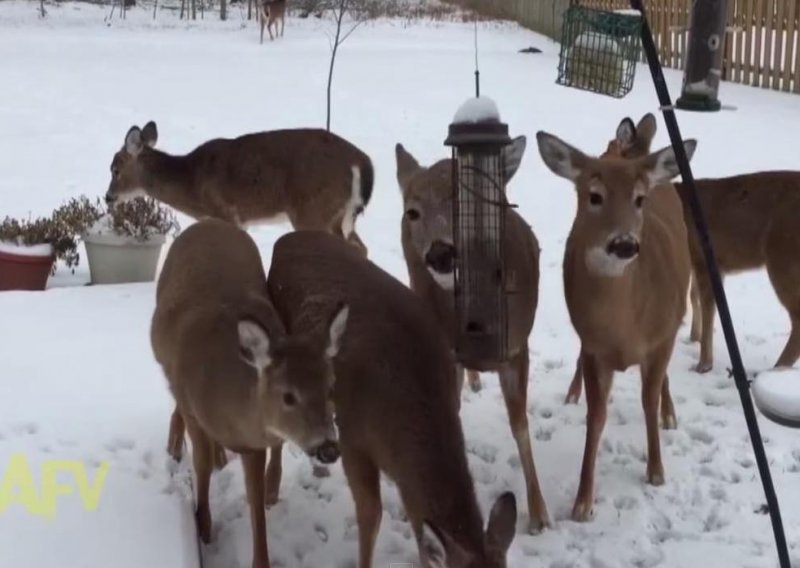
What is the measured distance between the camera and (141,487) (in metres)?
4.66

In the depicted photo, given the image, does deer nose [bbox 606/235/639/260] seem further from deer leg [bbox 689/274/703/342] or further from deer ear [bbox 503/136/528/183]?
deer leg [bbox 689/274/703/342]

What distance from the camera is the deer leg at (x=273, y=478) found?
→ 4.81 meters

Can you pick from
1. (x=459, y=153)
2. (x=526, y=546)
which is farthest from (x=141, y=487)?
(x=459, y=153)

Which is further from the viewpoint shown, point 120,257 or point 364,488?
point 120,257

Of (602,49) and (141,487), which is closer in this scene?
(141,487)

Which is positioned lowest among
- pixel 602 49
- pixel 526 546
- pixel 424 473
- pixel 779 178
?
pixel 526 546

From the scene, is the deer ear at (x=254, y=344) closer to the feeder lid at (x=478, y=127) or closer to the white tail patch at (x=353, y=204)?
the feeder lid at (x=478, y=127)

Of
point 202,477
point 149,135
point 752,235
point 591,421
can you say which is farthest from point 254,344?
point 149,135

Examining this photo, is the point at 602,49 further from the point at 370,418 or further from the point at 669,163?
the point at 370,418

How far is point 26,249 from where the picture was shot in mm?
7410

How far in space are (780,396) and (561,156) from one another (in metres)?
2.21

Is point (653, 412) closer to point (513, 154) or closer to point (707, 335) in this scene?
point (513, 154)

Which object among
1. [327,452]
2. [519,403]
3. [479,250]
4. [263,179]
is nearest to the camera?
Result: [327,452]

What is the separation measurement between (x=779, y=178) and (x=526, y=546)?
3065 millimetres
